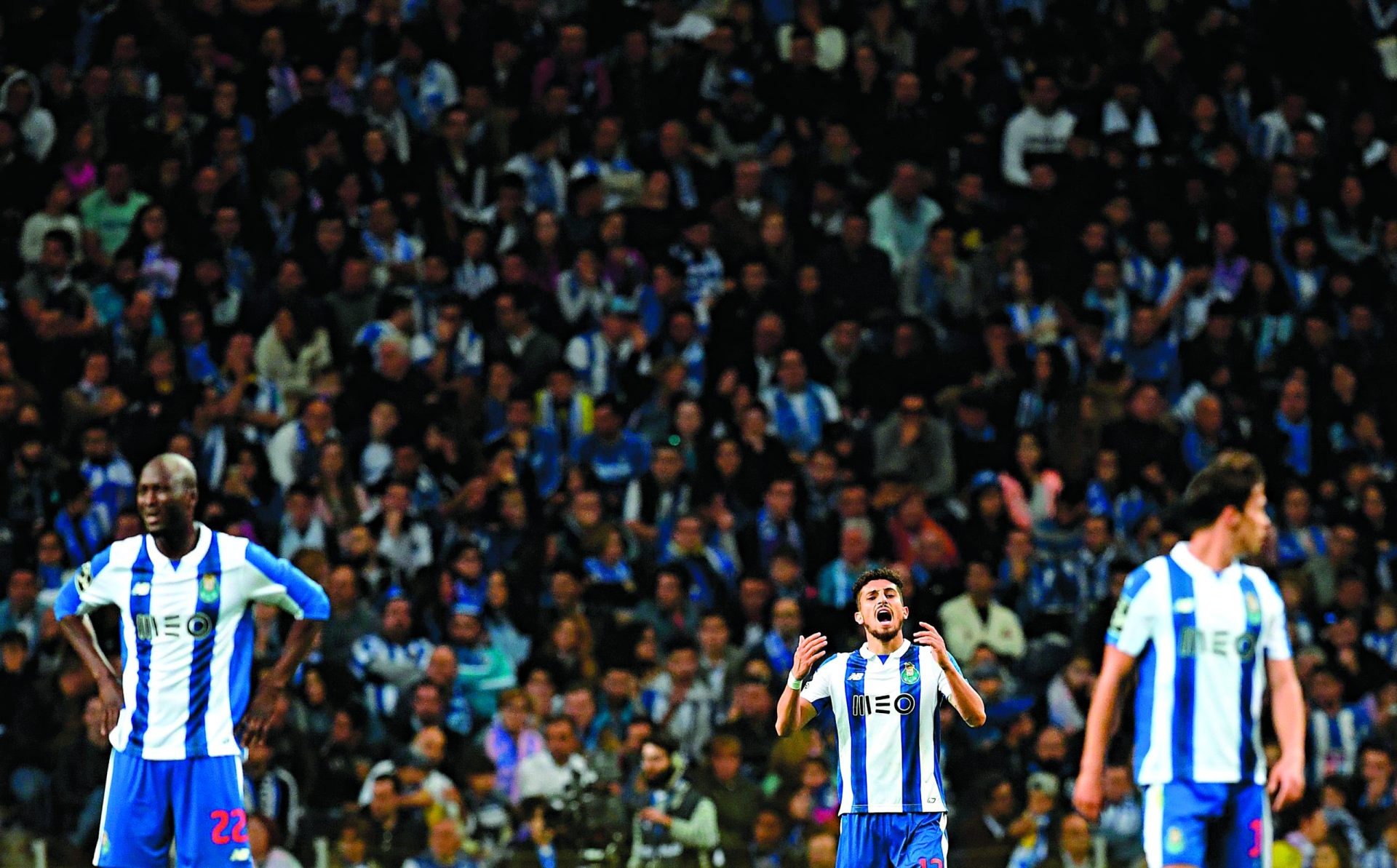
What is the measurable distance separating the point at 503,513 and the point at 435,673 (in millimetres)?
1673

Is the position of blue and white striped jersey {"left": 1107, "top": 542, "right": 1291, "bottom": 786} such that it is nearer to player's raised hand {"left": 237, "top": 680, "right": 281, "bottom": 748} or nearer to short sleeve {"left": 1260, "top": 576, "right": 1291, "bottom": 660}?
short sleeve {"left": 1260, "top": 576, "right": 1291, "bottom": 660}

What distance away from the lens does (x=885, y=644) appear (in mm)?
9070

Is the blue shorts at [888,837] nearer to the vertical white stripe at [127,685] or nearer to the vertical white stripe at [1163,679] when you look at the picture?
the vertical white stripe at [1163,679]

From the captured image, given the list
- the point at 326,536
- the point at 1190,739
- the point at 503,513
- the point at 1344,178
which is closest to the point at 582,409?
the point at 503,513

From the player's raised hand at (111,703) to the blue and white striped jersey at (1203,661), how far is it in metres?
3.94

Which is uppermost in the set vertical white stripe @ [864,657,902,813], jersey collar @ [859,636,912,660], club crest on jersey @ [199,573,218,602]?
club crest on jersey @ [199,573,218,602]

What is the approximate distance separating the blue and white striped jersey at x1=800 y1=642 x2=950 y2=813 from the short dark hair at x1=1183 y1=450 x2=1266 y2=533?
171 cm

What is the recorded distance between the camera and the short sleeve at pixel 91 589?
8836mm

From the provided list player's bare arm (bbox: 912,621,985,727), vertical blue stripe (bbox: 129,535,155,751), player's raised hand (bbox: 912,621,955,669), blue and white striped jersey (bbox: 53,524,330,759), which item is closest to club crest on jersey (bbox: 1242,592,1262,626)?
player's raised hand (bbox: 912,621,955,669)

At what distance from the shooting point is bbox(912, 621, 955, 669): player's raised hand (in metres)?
A: 8.45

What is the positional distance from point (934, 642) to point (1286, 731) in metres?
1.44

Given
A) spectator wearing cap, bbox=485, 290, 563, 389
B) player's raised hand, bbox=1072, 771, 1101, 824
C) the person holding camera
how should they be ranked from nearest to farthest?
player's raised hand, bbox=1072, 771, 1101, 824 → the person holding camera → spectator wearing cap, bbox=485, 290, 563, 389

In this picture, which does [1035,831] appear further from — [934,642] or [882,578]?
[934,642]

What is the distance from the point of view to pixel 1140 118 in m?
18.6
